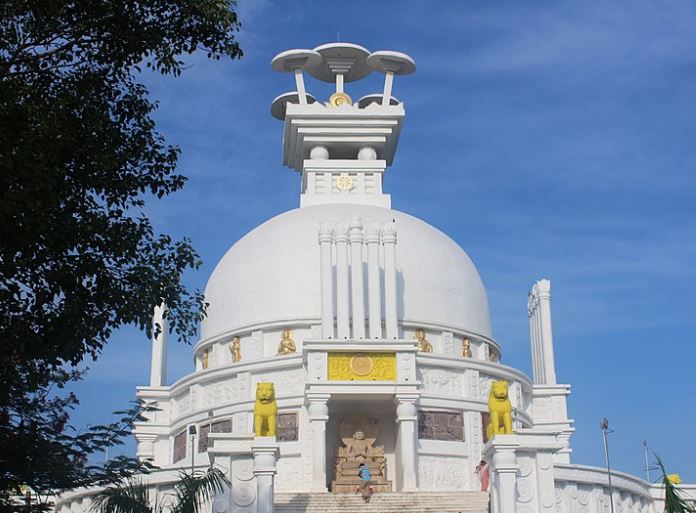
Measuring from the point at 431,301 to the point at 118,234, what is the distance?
2342cm

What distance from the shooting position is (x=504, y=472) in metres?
23.2

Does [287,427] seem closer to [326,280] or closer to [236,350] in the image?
[326,280]

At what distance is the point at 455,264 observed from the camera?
132 ft

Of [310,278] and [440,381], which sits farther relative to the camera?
[310,278]

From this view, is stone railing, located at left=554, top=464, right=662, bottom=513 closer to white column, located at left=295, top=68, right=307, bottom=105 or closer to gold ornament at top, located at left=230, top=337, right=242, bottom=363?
gold ornament at top, located at left=230, top=337, right=242, bottom=363

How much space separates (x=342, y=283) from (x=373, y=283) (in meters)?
1.07

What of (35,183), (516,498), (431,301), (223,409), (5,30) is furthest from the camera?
(431,301)

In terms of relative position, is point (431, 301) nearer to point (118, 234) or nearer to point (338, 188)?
point (338, 188)

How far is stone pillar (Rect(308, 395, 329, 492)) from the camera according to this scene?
1214 inches

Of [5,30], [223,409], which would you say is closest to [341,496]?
[223,409]

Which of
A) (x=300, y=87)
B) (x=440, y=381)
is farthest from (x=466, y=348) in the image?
(x=300, y=87)

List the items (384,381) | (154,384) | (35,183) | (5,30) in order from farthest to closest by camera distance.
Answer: (154,384) < (384,381) < (5,30) < (35,183)

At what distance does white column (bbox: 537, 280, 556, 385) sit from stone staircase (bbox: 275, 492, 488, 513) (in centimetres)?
1508

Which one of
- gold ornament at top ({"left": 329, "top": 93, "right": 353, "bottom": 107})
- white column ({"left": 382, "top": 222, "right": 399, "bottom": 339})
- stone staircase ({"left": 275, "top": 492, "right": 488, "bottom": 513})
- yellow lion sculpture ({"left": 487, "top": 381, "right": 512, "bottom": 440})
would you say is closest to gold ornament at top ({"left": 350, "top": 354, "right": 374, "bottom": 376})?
white column ({"left": 382, "top": 222, "right": 399, "bottom": 339})
